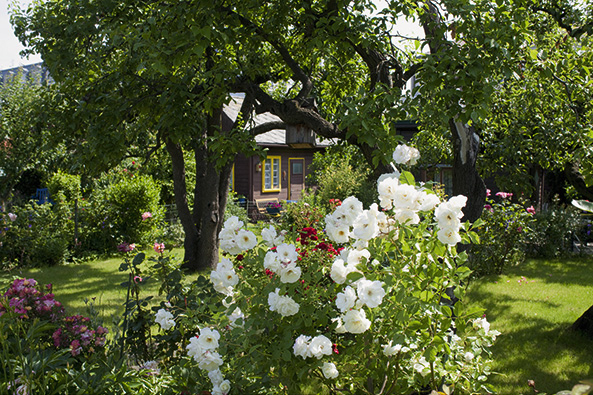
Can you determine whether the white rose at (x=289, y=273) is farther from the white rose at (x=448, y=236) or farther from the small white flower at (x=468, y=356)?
the small white flower at (x=468, y=356)

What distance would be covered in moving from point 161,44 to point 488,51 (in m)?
3.03

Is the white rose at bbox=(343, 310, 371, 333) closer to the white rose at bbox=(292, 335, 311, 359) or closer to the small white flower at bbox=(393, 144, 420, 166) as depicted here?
the white rose at bbox=(292, 335, 311, 359)

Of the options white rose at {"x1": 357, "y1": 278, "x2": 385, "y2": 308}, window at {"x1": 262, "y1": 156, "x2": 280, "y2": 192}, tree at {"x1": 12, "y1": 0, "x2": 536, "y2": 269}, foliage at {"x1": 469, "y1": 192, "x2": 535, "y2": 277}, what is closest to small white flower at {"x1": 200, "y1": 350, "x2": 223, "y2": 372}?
white rose at {"x1": 357, "y1": 278, "x2": 385, "y2": 308}

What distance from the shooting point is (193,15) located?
4.69m

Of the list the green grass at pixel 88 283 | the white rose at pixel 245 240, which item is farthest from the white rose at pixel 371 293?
the green grass at pixel 88 283

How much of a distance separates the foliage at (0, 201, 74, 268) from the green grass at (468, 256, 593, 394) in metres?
8.50

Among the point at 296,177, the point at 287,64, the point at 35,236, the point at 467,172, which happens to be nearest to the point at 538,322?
the point at 467,172

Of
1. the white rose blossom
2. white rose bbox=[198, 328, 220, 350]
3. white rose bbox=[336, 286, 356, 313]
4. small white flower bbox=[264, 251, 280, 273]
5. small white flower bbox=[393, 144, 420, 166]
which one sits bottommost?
the white rose blossom

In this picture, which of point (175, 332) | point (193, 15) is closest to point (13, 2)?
point (193, 15)

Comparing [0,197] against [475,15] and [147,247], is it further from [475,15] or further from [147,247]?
[475,15]

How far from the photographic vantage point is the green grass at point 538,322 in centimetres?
474

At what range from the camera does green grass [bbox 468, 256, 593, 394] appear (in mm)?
4738

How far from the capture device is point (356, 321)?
2189 mm

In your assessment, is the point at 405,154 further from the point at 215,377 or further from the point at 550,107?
the point at 550,107
